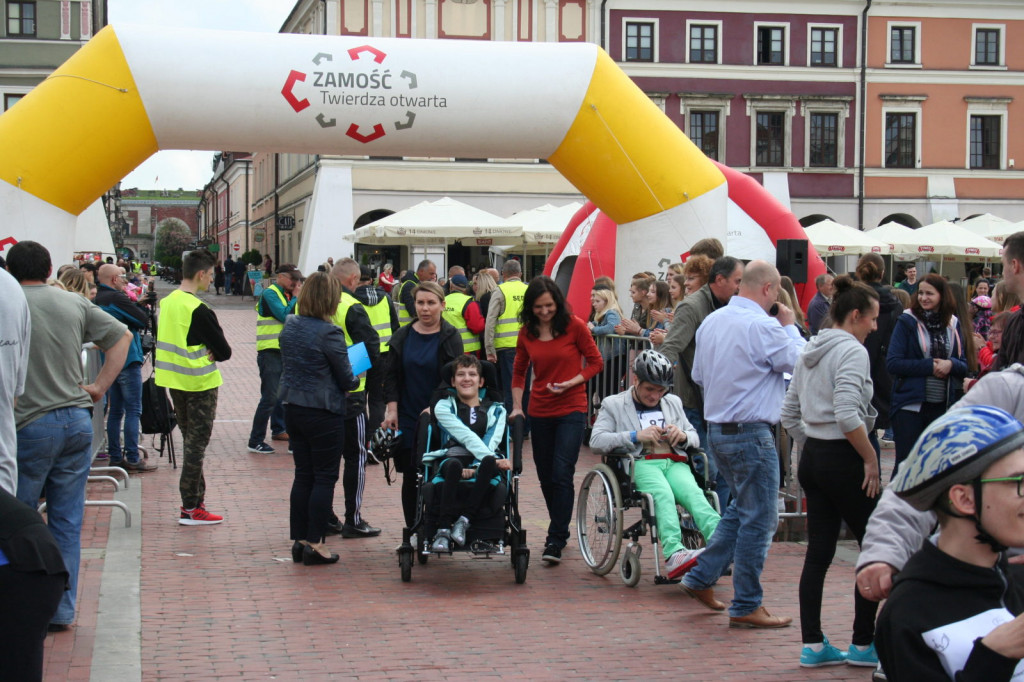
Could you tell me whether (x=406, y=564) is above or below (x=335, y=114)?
below


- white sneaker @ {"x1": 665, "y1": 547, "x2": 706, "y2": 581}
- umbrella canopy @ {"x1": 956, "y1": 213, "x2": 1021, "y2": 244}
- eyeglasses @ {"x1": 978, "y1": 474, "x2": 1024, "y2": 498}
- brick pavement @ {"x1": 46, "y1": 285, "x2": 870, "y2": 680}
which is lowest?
brick pavement @ {"x1": 46, "y1": 285, "x2": 870, "y2": 680}

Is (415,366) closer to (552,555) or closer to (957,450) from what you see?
(552,555)

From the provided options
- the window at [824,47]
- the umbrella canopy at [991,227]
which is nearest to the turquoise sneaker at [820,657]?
the umbrella canopy at [991,227]

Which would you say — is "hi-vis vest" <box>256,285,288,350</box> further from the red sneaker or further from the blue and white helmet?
the blue and white helmet

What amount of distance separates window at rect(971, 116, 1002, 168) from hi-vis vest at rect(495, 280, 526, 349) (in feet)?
116

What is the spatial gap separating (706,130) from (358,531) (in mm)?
36160

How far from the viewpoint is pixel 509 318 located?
1262 cm

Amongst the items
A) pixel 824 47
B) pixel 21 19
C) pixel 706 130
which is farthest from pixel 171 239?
pixel 824 47

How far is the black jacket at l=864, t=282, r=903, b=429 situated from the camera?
10.5m

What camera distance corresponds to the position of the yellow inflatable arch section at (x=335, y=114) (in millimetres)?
11039

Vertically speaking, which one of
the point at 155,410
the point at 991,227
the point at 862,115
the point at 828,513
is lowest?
the point at 828,513

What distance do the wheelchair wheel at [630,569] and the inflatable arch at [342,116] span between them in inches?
233

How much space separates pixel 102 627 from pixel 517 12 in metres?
36.9

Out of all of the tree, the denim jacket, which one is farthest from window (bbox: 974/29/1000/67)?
the tree
